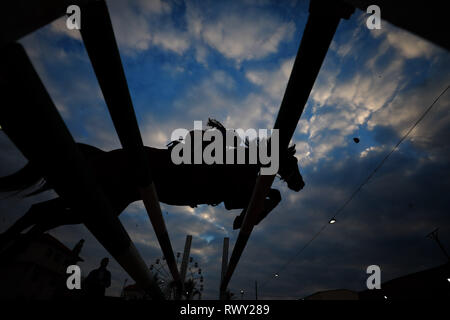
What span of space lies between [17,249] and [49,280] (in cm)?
3939

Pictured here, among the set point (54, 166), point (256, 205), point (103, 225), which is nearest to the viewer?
point (54, 166)

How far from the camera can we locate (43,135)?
0.68m

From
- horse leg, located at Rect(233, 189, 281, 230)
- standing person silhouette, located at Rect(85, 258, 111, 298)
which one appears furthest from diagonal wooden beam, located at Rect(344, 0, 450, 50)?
standing person silhouette, located at Rect(85, 258, 111, 298)

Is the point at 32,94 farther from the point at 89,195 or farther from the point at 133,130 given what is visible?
the point at 133,130

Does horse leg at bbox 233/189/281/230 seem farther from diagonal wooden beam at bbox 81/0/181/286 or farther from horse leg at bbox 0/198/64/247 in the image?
horse leg at bbox 0/198/64/247

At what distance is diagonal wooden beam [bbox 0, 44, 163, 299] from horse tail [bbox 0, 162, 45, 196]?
2464 millimetres

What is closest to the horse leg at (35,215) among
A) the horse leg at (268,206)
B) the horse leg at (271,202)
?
the horse leg at (268,206)

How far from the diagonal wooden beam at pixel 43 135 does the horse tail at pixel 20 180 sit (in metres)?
2.46

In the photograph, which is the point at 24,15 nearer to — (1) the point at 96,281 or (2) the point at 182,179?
(2) the point at 182,179

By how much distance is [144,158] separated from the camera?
152 centimetres

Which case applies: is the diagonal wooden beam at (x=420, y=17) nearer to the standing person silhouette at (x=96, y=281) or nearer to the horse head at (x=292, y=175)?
the horse head at (x=292, y=175)

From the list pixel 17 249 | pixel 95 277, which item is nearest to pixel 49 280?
pixel 95 277

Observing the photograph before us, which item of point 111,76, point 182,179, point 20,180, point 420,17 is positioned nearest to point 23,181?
point 20,180

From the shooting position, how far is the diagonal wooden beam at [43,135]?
1.88 ft
